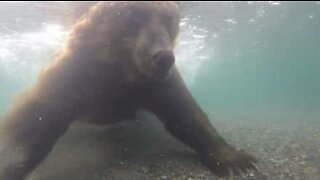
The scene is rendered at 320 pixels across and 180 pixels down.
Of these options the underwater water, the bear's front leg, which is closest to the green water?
the underwater water

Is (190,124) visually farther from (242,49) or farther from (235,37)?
(242,49)

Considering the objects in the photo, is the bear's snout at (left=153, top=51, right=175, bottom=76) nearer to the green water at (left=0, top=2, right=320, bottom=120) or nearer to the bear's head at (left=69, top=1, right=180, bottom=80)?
the bear's head at (left=69, top=1, right=180, bottom=80)

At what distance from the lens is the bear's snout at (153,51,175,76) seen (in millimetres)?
4539

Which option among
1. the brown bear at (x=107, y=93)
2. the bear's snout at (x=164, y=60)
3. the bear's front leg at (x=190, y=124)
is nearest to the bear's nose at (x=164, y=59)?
the bear's snout at (x=164, y=60)

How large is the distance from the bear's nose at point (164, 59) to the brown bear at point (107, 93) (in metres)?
0.46

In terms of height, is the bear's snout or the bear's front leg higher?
the bear's snout

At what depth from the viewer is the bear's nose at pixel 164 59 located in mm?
4537

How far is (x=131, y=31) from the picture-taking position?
554 cm

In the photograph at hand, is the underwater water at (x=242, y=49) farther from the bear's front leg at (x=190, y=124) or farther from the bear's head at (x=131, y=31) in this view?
the bear's head at (x=131, y=31)

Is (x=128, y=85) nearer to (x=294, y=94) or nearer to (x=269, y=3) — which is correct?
(x=269, y=3)

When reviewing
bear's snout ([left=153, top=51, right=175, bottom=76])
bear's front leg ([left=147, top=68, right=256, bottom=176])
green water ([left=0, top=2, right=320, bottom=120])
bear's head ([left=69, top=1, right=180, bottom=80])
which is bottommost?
bear's front leg ([left=147, top=68, right=256, bottom=176])

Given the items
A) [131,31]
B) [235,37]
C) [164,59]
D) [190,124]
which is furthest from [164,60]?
[235,37]

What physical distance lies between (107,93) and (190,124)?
1303 mm

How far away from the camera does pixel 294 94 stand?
9462 cm
